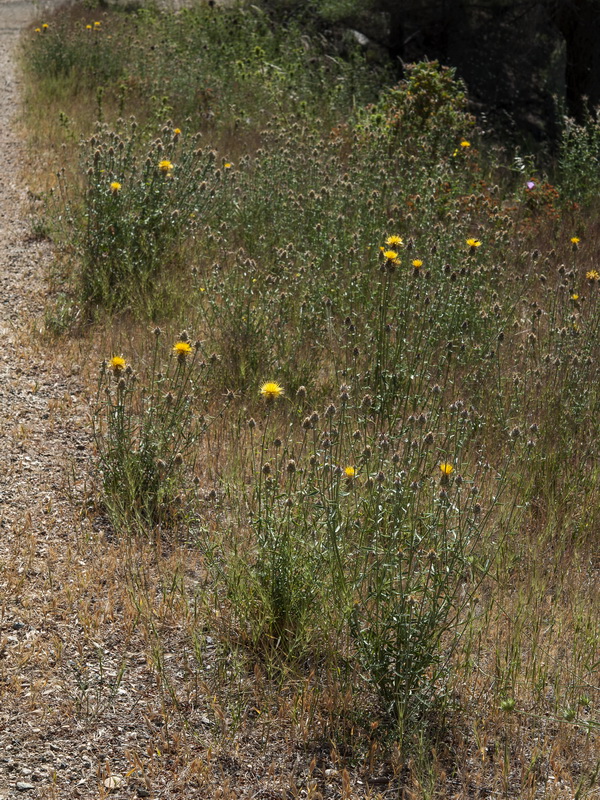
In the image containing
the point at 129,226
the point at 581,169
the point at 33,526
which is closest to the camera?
the point at 33,526

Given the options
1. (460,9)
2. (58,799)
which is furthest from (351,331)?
(460,9)

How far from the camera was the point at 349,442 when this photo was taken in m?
4.14

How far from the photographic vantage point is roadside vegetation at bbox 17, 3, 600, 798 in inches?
Result: 119

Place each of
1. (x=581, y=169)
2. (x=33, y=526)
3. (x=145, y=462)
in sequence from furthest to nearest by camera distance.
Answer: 1. (x=581, y=169)
2. (x=145, y=462)
3. (x=33, y=526)

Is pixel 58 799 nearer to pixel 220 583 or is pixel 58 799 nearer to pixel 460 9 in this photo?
pixel 220 583

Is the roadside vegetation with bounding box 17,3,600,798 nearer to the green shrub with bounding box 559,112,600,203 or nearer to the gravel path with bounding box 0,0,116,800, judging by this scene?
the green shrub with bounding box 559,112,600,203

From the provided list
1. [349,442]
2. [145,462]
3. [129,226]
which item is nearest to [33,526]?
[145,462]

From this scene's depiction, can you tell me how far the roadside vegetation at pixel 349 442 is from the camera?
3.02 metres

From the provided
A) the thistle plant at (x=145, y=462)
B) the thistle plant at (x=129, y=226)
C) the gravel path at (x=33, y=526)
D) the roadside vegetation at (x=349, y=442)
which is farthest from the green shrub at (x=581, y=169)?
the thistle plant at (x=145, y=462)

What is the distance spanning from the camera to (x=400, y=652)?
298 centimetres

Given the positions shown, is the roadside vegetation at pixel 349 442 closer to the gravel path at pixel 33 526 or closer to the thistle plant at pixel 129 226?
the thistle plant at pixel 129 226

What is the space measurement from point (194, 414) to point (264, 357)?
2.20 feet

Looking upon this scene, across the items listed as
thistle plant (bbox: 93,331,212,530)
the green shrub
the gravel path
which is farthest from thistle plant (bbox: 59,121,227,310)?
the green shrub

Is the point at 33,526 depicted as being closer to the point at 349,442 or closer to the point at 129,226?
the point at 349,442
